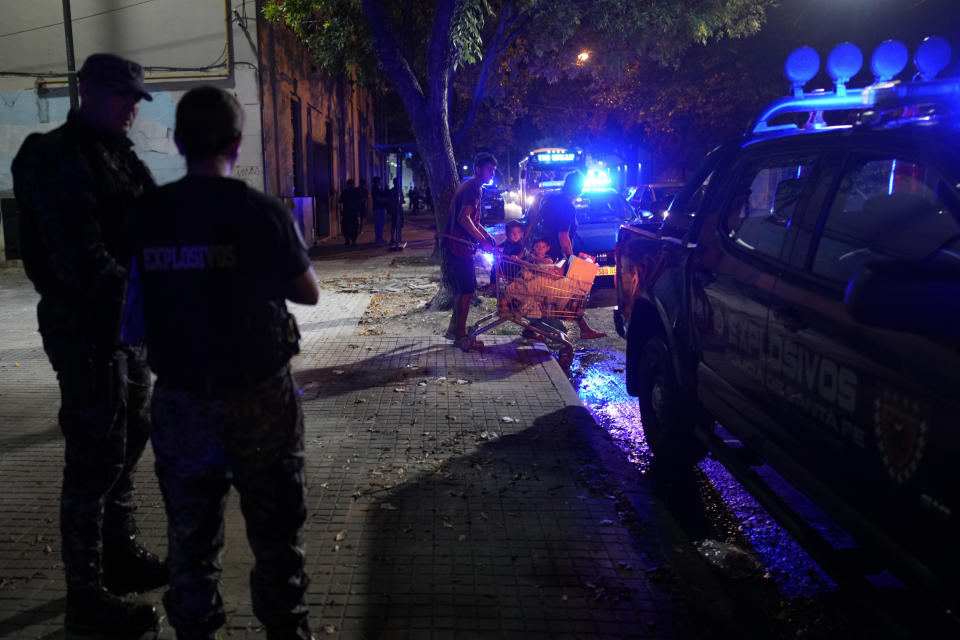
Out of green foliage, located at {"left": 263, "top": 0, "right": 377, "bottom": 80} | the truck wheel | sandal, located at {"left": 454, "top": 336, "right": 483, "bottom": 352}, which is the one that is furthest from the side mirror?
green foliage, located at {"left": 263, "top": 0, "right": 377, "bottom": 80}

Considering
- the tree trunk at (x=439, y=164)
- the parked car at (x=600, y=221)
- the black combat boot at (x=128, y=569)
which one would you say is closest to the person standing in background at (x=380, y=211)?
the parked car at (x=600, y=221)

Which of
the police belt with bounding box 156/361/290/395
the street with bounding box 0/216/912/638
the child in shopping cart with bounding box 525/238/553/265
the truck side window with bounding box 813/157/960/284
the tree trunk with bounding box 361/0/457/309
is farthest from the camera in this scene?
the tree trunk with bounding box 361/0/457/309

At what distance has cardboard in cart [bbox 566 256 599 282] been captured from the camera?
7.32 metres

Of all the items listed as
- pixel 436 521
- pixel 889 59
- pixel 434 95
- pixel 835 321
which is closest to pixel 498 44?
pixel 434 95

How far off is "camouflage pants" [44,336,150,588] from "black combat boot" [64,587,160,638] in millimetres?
46

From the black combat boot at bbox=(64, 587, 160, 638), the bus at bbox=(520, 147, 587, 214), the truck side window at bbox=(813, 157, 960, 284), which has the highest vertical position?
the bus at bbox=(520, 147, 587, 214)

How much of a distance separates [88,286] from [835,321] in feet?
9.03

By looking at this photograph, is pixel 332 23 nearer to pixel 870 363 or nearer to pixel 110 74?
pixel 110 74

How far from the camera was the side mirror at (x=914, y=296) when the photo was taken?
2.04 metres

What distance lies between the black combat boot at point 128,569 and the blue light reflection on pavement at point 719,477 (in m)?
2.86

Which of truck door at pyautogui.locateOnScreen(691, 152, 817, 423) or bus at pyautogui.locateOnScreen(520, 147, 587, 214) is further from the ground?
bus at pyautogui.locateOnScreen(520, 147, 587, 214)

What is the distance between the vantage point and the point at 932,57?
3.94 meters

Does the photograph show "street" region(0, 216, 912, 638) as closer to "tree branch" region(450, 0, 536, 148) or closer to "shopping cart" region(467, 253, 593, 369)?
"shopping cart" region(467, 253, 593, 369)

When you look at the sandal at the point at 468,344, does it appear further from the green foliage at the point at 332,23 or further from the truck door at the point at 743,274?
the green foliage at the point at 332,23
